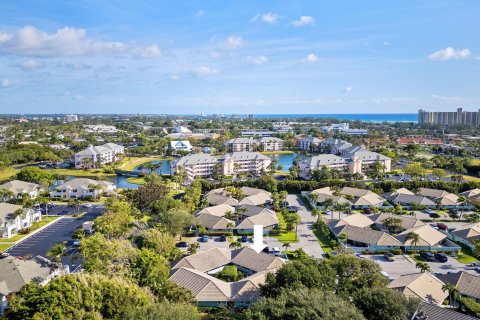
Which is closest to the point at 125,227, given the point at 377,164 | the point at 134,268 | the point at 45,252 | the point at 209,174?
the point at 45,252

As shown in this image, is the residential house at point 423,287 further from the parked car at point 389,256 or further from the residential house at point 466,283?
the parked car at point 389,256

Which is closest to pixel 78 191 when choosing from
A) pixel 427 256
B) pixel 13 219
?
pixel 13 219

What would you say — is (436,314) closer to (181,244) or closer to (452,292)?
(452,292)

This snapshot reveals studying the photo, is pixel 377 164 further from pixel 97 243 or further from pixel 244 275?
pixel 97 243

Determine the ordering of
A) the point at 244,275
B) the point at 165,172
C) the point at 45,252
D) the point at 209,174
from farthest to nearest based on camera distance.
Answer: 1. the point at 165,172
2. the point at 209,174
3. the point at 45,252
4. the point at 244,275

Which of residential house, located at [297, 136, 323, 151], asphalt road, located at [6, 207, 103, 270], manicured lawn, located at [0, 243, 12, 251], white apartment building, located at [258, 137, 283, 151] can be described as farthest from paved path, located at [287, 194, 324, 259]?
white apartment building, located at [258, 137, 283, 151]

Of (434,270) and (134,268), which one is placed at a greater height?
(134,268)

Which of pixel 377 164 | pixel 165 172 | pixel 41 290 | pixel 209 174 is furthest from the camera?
pixel 165 172
